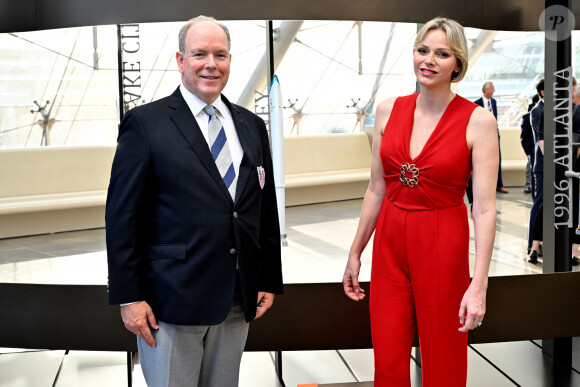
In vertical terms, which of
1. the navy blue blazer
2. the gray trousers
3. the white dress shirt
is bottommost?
the gray trousers

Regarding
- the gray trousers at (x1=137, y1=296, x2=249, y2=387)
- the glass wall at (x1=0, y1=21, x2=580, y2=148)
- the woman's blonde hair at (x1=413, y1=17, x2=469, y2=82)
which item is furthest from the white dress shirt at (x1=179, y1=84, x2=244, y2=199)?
the glass wall at (x1=0, y1=21, x2=580, y2=148)

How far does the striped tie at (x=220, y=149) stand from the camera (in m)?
1.94

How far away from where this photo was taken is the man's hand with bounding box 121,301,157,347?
6.17ft

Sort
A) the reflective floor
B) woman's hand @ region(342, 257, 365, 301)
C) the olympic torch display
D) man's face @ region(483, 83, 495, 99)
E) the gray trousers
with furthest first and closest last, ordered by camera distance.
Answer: man's face @ region(483, 83, 495, 99), the olympic torch display, the reflective floor, woman's hand @ region(342, 257, 365, 301), the gray trousers

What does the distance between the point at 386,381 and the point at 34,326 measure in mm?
2248

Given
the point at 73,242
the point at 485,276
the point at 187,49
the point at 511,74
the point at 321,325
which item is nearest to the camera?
the point at 187,49

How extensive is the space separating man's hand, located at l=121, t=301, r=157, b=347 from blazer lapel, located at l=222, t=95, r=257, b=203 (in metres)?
0.38

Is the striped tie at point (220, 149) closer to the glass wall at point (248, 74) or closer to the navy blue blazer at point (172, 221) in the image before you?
the navy blue blazer at point (172, 221)

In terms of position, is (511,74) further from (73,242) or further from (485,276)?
(485,276)

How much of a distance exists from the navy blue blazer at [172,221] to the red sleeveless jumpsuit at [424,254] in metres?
0.48

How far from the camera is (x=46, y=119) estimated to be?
11000 mm

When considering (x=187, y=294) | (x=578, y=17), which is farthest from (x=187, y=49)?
(x=578, y=17)

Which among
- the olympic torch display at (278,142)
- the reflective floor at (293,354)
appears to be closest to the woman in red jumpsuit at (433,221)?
the reflective floor at (293,354)

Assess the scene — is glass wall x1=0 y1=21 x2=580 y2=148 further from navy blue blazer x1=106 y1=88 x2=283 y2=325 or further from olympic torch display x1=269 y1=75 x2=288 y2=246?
navy blue blazer x1=106 y1=88 x2=283 y2=325
